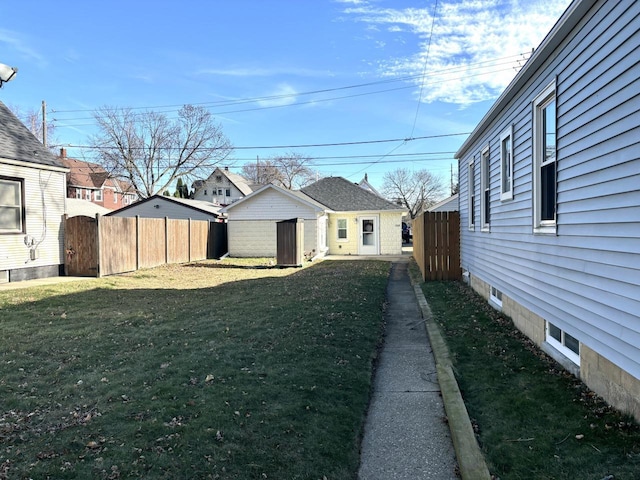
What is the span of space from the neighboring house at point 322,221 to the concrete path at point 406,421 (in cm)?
1697

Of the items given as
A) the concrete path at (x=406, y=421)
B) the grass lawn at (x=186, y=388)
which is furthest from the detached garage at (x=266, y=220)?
the concrete path at (x=406, y=421)

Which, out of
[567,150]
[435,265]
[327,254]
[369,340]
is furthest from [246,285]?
[327,254]

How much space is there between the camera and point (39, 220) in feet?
43.2

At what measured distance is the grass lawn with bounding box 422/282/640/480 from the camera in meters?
2.94

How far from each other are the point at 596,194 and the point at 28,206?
14.0m

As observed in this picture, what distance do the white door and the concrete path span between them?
18462mm

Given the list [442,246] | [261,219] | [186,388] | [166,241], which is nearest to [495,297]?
[442,246]

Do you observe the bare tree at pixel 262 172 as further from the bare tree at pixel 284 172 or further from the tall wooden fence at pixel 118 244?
the tall wooden fence at pixel 118 244

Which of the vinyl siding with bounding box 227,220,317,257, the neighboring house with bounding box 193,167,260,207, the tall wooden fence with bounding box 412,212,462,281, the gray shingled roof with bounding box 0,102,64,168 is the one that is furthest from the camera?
the neighboring house with bounding box 193,167,260,207

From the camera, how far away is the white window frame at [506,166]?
706 cm

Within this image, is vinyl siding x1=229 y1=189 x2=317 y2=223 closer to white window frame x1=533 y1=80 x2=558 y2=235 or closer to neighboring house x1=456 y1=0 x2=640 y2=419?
neighboring house x1=456 y1=0 x2=640 y2=419

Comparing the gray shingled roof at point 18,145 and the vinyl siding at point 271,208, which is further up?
the gray shingled roof at point 18,145

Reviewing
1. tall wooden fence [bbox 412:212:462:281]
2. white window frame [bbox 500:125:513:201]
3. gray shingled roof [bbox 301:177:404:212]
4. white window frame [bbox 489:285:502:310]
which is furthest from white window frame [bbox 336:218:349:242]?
white window frame [bbox 500:125:513:201]

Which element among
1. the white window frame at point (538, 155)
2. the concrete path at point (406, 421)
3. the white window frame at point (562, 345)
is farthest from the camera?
the white window frame at point (538, 155)
